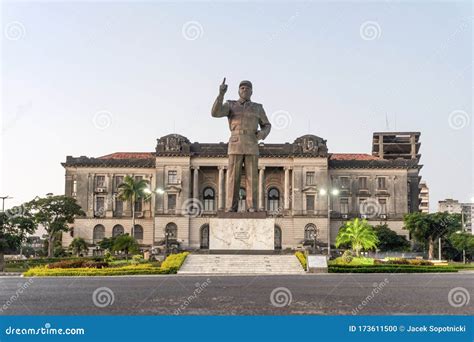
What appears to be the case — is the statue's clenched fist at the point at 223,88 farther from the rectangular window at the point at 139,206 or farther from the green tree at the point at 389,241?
the rectangular window at the point at 139,206

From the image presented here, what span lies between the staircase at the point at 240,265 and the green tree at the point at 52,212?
1840 inches

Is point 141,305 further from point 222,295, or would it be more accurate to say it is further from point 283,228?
point 283,228

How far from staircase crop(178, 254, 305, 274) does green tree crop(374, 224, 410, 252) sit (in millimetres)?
49650

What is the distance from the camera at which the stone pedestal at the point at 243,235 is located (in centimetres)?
2872

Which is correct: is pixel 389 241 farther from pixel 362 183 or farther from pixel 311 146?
pixel 311 146

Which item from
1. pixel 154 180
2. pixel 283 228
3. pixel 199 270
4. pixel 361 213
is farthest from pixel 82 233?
pixel 199 270

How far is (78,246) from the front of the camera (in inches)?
3002

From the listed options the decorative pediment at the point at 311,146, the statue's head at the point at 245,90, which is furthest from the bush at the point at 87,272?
the decorative pediment at the point at 311,146

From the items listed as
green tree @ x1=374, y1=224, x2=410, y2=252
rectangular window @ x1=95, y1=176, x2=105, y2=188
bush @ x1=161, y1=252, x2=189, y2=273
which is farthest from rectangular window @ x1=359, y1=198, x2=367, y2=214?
bush @ x1=161, y1=252, x2=189, y2=273

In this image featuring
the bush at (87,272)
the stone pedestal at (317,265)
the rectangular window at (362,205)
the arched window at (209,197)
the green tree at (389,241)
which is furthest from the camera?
the arched window at (209,197)

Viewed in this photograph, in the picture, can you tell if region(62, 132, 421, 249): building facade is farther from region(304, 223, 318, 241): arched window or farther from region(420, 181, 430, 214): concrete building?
region(420, 181, 430, 214): concrete building

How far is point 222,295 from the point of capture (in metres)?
12.7

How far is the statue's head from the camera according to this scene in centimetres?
2716

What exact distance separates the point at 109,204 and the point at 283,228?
2226cm
